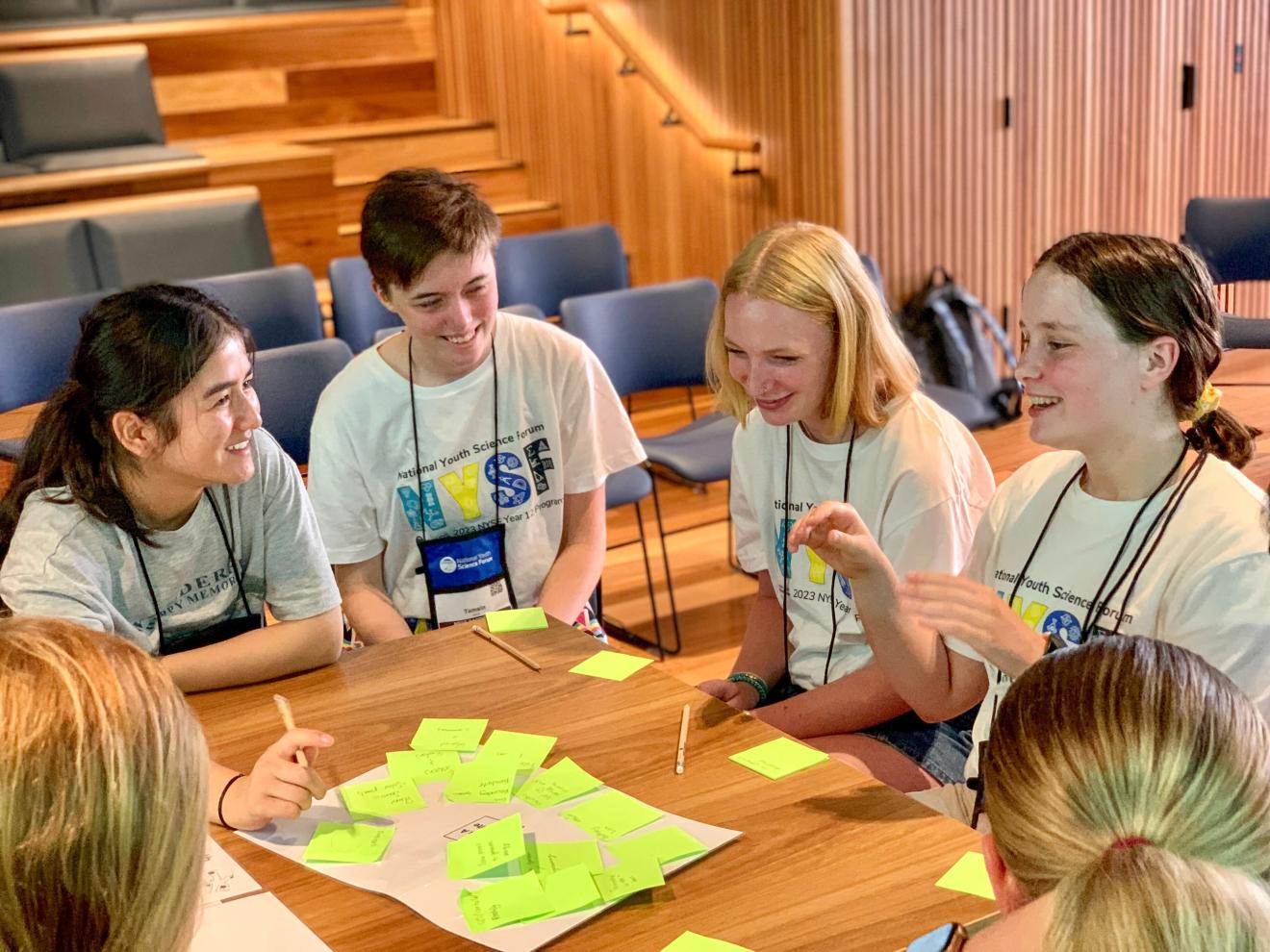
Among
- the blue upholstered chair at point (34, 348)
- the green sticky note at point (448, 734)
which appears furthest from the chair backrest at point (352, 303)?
the green sticky note at point (448, 734)

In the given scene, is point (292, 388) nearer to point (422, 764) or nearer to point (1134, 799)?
point (422, 764)

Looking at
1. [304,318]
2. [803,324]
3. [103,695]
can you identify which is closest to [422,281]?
[803,324]

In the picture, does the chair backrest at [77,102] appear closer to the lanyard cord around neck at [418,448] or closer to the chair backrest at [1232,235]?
the lanyard cord around neck at [418,448]

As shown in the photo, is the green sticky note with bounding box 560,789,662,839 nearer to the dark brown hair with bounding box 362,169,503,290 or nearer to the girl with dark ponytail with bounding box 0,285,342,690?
the girl with dark ponytail with bounding box 0,285,342,690

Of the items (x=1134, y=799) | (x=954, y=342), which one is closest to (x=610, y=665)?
(x=1134, y=799)

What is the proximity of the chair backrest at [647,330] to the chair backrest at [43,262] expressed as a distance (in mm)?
2055

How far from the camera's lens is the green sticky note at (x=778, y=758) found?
1688mm

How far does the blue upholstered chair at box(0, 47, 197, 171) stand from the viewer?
5703mm

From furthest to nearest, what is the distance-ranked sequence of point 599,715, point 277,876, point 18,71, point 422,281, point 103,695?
point 18,71 < point 422,281 < point 599,715 < point 277,876 < point 103,695

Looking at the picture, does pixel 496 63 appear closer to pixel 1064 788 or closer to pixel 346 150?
pixel 346 150

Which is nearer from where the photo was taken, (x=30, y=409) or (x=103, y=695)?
(x=103, y=695)

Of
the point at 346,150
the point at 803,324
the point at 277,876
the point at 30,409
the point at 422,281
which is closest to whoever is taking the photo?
the point at 277,876

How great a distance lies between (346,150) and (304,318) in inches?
93.7

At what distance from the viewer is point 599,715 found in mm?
1851
